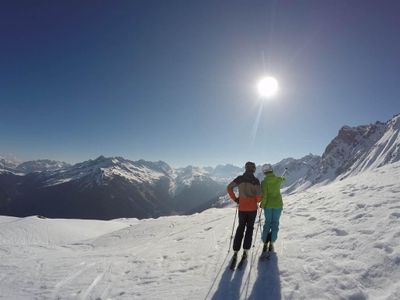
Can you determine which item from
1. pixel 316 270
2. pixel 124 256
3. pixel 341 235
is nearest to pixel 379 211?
pixel 341 235

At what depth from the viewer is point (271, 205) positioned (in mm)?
10281

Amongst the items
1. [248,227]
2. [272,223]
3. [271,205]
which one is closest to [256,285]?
[248,227]

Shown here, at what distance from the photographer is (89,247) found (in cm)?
2156

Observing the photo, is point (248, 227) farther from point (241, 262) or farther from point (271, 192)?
point (271, 192)

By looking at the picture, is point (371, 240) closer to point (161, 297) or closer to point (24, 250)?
point (161, 297)

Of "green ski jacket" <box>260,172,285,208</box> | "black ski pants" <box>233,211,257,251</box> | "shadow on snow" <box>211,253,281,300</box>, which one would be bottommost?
"shadow on snow" <box>211,253,281,300</box>

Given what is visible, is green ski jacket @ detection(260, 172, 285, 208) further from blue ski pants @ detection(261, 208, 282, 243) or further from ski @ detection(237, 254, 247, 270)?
ski @ detection(237, 254, 247, 270)

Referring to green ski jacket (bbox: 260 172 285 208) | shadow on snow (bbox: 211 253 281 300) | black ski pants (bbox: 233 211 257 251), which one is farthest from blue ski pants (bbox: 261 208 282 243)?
shadow on snow (bbox: 211 253 281 300)

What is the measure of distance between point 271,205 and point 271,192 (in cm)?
48

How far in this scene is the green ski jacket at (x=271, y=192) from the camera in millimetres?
10242

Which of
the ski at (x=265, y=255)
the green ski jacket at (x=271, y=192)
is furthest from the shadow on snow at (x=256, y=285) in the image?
the green ski jacket at (x=271, y=192)

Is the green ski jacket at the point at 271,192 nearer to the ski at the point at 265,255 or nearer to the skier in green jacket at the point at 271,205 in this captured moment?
the skier in green jacket at the point at 271,205

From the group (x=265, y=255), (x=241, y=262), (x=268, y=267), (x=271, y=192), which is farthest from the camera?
(x=271, y=192)

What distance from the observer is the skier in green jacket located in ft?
33.6
